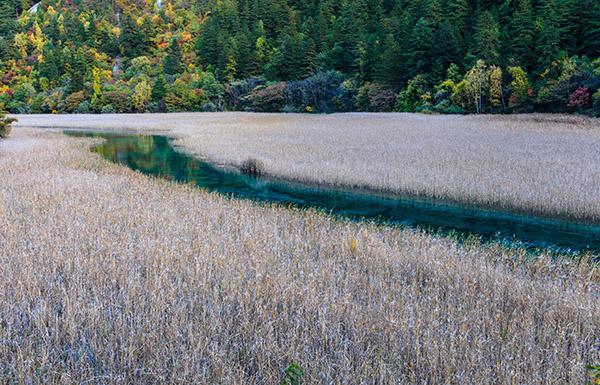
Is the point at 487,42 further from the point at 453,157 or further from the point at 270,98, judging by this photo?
the point at 453,157

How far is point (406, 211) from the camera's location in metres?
13.7

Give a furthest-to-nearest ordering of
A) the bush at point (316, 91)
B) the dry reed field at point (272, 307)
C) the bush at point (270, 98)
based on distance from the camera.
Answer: the bush at point (270, 98) < the bush at point (316, 91) < the dry reed field at point (272, 307)

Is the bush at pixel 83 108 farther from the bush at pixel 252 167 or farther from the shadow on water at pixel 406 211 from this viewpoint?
the bush at pixel 252 167

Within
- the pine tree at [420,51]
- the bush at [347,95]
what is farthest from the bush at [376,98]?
the pine tree at [420,51]

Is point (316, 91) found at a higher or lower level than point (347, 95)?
higher

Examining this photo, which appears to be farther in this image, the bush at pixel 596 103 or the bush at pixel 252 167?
the bush at pixel 596 103

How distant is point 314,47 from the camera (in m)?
72.1

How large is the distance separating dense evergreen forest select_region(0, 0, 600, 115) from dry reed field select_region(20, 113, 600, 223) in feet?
33.4

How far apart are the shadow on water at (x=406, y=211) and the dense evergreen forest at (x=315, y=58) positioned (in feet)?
82.1

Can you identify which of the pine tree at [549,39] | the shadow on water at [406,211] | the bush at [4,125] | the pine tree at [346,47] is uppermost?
the pine tree at [346,47]

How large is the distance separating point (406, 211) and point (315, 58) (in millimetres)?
61330

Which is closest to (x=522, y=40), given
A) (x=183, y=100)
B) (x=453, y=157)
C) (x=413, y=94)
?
(x=413, y=94)

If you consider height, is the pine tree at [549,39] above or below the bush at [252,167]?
above

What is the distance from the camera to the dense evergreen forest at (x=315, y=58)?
1634 inches
